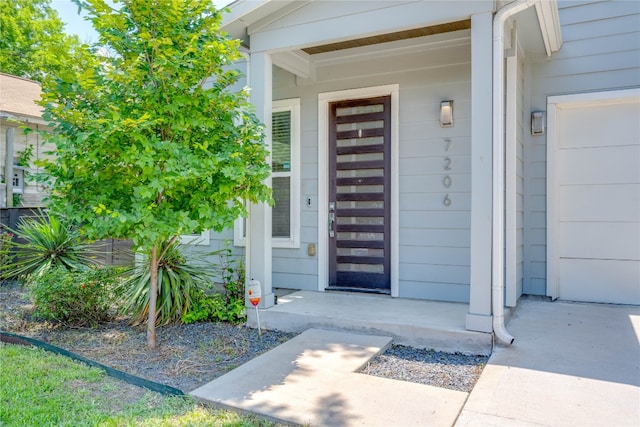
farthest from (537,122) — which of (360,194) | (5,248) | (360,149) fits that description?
(5,248)

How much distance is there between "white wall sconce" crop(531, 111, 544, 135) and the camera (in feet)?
15.9

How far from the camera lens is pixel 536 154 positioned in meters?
4.93

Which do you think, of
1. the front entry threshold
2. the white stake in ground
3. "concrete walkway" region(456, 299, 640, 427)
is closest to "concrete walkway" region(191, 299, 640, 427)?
"concrete walkway" region(456, 299, 640, 427)

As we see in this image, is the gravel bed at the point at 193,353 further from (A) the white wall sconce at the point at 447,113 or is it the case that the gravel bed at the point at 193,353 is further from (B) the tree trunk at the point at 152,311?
(A) the white wall sconce at the point at 447,113

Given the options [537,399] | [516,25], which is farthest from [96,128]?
[516,25]

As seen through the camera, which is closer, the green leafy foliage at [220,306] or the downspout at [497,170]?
the downspout at [497,170]

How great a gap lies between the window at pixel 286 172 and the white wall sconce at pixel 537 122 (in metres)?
2.65

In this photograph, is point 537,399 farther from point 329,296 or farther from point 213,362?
point 329,296

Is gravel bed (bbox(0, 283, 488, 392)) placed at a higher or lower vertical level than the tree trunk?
lower

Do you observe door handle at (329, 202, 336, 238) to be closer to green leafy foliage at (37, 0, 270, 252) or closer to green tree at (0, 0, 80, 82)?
green leafy foliage at (37, 0, 270, 252)

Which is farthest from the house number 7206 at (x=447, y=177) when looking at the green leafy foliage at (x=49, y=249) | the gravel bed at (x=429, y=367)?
the green leafy foliage at (x=49, y=249)

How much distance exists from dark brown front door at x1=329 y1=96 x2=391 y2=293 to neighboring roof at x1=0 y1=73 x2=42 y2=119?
5.98m

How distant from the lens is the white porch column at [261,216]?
421 cm

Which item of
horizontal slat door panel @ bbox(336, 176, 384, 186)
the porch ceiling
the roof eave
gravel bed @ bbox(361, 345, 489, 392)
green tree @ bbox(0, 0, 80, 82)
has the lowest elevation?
gravel bed @ bbox(361, 345, 489, 392)
